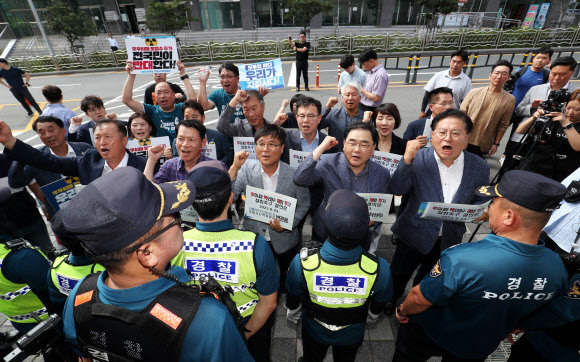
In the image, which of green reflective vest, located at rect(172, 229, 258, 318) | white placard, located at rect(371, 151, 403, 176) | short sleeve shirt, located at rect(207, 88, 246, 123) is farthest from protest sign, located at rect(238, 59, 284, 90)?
green reflective vest, located at rect(172, 229, 258, 318)

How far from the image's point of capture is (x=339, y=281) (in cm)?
182

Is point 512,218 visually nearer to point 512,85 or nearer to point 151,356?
point 151,356

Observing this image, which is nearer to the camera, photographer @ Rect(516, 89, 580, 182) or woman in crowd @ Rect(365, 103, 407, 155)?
photographer @ Rect(516, 89, 580, 182)

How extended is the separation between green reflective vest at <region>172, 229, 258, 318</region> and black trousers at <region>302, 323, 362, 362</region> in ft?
2.70

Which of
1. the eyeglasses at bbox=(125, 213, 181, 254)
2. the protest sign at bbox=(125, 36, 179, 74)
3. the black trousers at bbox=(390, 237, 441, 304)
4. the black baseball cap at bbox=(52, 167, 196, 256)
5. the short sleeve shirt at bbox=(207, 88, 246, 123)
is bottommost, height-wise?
the black trousers at bbox=(390, 237, 441, 304)

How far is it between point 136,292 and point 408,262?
2750 millimetres

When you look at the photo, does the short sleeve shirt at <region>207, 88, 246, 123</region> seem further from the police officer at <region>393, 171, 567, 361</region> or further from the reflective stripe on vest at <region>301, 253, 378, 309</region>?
the police officer at <region>393, 171, 567, 361</region>

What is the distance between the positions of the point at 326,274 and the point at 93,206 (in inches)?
53.8

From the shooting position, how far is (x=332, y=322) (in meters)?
1.95

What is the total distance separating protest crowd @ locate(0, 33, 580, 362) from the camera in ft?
3.74

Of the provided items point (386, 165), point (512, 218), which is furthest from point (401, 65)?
point (512, 218)

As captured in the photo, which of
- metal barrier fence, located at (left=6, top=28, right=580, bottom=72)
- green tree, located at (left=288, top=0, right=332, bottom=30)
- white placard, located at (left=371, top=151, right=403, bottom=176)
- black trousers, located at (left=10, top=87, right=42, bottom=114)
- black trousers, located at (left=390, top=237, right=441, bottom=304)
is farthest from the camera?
green tree, located at (left=288, top=0, right=332, bottom=30)

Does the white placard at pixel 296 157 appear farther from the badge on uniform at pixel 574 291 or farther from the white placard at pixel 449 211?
the badge on uniform at pixel 574 291

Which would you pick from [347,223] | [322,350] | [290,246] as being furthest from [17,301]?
[347,223]
